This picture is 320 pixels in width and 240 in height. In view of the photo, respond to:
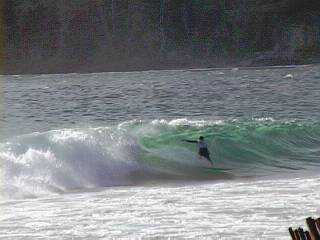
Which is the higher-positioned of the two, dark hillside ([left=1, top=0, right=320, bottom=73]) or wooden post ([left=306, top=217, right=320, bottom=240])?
dark hillside ([left=1, top=0, right=320, bottom=73])

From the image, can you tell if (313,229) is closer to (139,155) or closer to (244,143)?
(139,155)

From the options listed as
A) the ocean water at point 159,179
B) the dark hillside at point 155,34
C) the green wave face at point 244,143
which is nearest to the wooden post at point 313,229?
the ocean water at point 159,179

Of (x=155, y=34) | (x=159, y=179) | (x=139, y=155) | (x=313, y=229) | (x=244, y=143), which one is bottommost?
(x=313, y=229)

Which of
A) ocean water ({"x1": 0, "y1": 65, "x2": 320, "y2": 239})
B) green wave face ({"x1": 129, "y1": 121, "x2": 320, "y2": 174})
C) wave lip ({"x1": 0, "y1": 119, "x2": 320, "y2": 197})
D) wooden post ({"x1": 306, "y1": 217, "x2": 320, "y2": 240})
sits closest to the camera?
wooden post ({"x1": 306, "y1": 217, "x2": 320, "y2": 240})

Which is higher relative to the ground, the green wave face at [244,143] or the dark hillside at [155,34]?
the dark hillside at [155,34]

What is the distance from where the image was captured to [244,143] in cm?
2811

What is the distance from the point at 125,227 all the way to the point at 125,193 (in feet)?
14.3

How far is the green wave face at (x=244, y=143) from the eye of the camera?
2438 cm

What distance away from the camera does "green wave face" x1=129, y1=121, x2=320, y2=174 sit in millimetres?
24375

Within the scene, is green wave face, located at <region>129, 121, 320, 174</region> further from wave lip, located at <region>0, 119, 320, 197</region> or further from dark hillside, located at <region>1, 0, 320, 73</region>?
dark hillside, located at <region>1, 0, 320, 73</region>

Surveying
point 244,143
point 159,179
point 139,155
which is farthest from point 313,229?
point 244,143

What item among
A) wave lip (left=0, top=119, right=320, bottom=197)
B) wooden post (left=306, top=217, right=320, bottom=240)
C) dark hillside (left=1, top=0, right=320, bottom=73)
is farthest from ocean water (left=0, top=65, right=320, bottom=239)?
dark hillside (left=1, top=0, right=320, bottom=73)

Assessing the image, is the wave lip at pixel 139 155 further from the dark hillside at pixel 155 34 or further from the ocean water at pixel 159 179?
the dark hillside at pixel 155 34

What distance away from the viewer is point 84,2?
18350 centimetres
